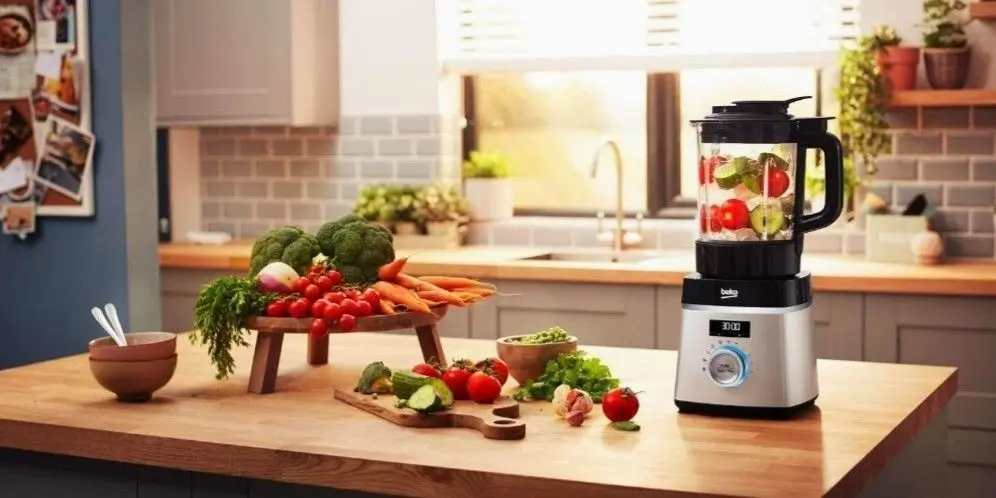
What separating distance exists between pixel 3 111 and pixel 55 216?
37cm

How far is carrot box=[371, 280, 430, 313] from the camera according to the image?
299 cm

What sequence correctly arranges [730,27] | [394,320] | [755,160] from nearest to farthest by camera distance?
[755,160]
[394,320]
[730,27]

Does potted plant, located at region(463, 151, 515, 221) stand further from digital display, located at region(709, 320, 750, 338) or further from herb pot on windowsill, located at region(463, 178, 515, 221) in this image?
digital display, located at region(709, 320, 750, 338)

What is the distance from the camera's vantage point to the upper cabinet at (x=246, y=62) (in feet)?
18.7

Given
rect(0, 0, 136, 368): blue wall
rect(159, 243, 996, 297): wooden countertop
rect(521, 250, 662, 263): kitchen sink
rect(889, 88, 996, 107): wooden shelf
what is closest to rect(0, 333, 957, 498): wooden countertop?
rect(159, 243, 996, 297): wooden countertop

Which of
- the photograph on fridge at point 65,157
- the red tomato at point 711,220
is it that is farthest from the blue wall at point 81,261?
the red tomato at point 711,220

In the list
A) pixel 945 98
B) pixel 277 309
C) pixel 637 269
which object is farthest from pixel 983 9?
pixel 277 309

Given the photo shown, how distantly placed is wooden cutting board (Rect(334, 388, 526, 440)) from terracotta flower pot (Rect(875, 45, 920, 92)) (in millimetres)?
2696

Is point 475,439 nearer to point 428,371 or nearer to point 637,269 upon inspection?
point 428,371

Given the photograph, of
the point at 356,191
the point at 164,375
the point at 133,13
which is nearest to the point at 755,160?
the point at 164,375

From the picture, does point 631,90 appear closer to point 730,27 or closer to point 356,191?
point 730,27

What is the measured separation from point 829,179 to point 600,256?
284cm

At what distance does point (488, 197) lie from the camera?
5797mm

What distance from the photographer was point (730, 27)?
5.40 m
